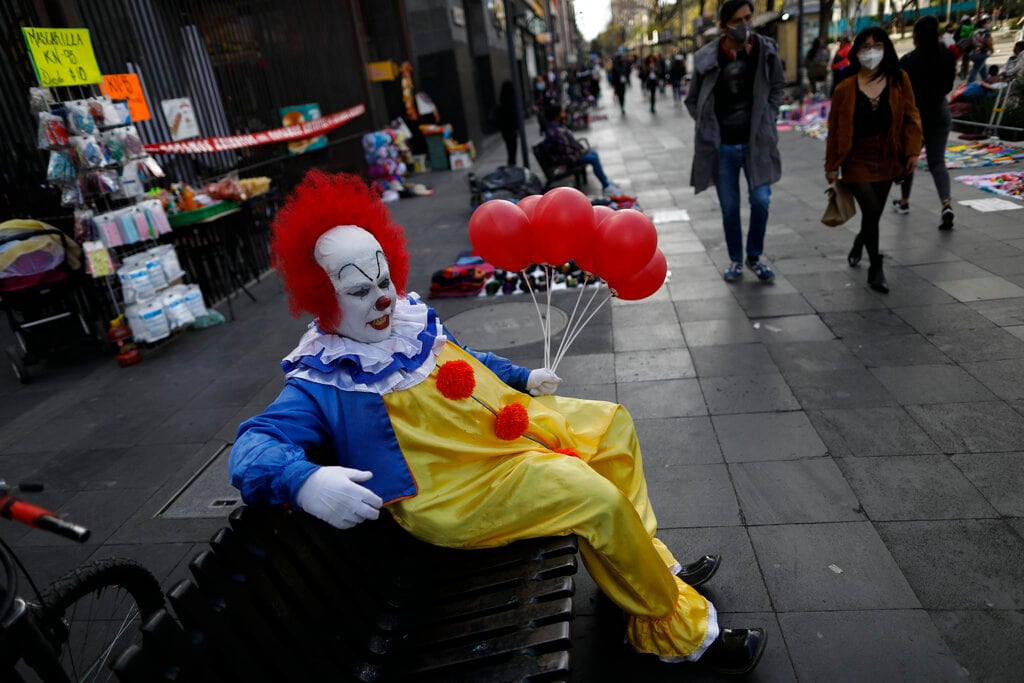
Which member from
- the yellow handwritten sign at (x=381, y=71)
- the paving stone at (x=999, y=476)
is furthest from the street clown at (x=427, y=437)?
the yellow handwritten sign at (x=381, y=71)

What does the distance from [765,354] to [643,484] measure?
240cm

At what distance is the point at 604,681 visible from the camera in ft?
7.28

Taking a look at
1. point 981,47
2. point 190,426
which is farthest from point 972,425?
point 981,47

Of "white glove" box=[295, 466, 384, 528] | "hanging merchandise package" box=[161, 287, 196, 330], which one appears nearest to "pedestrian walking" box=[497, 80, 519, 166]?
"hanging merchandise package" box=[161, 287, 196, 330]

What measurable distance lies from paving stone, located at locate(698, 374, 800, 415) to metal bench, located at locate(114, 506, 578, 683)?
218 cm

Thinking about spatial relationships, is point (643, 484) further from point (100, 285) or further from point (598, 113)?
point (598, 113)

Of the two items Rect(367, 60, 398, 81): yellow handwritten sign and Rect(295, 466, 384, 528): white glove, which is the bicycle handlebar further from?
Rect(367, 60, 398, 81): yellow handwritten sign

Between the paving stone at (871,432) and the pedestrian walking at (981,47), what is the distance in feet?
23.2

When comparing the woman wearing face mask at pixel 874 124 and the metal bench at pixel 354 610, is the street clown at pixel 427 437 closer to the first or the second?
the metal bench at pixel 354 610

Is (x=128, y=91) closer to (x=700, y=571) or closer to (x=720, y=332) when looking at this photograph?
(x=720, y=332)

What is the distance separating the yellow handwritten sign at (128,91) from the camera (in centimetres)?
609

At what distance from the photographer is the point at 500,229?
3002mm

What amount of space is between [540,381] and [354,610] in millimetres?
1031

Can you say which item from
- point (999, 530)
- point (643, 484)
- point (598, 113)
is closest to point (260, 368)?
point (643, 484)
